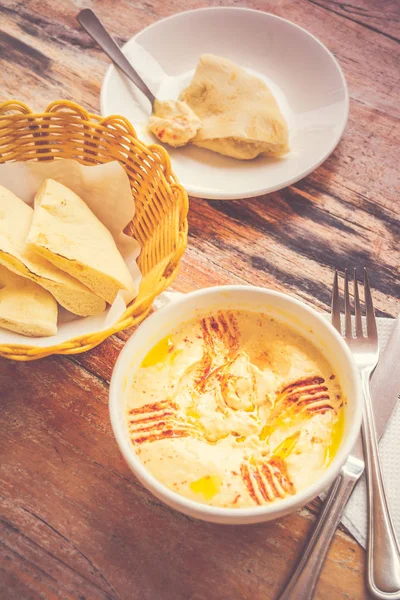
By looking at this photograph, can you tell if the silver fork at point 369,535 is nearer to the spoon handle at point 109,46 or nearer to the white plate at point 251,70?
the white plate at point 251,70

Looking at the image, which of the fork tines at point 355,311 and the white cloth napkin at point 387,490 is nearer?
the white cloth napkin at point 387,490

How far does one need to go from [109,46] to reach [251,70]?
0.37 meters

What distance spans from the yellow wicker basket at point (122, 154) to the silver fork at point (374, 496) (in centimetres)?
35

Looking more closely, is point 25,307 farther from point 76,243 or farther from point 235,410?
point 235,410

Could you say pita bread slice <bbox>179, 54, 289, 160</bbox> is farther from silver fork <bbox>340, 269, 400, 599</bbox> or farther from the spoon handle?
silver fork <bbox>340, 269, 400, 599</bbox>

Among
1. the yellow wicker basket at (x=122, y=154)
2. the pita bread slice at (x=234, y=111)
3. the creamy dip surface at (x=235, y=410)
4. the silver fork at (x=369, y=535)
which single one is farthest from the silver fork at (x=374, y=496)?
the pita bread slice at (x=234, y=111)

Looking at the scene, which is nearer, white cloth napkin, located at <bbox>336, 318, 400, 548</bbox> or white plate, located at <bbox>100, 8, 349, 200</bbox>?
white cloth napkin, located at <bbox>336, 318, 400, 548</bbox>

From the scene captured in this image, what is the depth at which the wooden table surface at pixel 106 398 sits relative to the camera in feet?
2.74

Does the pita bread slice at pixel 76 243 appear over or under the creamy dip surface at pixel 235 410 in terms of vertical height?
over

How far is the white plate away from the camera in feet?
4.19

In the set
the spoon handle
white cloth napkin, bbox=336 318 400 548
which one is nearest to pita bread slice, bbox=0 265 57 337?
white cloth napkin, bbox=336 318 400 548

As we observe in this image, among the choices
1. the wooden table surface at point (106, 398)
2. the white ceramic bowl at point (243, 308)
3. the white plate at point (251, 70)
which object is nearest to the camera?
the white ceramic bowl at point (243, 308)

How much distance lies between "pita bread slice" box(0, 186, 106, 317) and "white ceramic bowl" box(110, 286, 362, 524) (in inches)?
6.8

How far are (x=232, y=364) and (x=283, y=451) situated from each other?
6.0 inches
